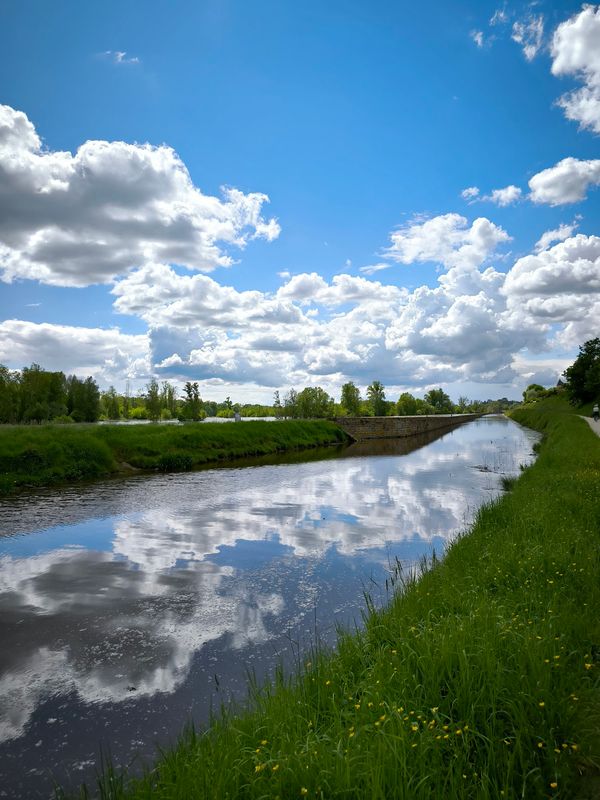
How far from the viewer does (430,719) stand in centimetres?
471

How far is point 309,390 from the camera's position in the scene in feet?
372

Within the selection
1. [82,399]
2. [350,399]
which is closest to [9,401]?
[82,399]

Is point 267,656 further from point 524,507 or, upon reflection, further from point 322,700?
point 524,507

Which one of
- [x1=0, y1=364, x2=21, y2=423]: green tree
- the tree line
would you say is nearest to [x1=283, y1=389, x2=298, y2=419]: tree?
the tree line

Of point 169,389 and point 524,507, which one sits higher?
point 169,389

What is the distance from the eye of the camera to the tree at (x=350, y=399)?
5428 inches

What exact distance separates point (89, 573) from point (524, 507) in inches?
459

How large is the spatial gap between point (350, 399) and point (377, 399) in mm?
23796

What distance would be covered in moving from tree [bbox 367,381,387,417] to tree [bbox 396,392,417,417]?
18605 mm

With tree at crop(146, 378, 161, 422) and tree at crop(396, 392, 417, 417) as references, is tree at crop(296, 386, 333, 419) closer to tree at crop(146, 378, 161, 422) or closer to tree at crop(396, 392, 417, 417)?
tree at crop(146, 378, 161, 422)

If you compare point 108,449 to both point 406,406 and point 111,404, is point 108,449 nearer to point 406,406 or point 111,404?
point 111,404

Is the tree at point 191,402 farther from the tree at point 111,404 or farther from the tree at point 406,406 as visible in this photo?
the tree at point 406,406

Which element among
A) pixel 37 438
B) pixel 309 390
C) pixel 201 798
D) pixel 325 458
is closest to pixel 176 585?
pixel 201 798

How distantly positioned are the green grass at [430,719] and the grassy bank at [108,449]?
22.2 meters
